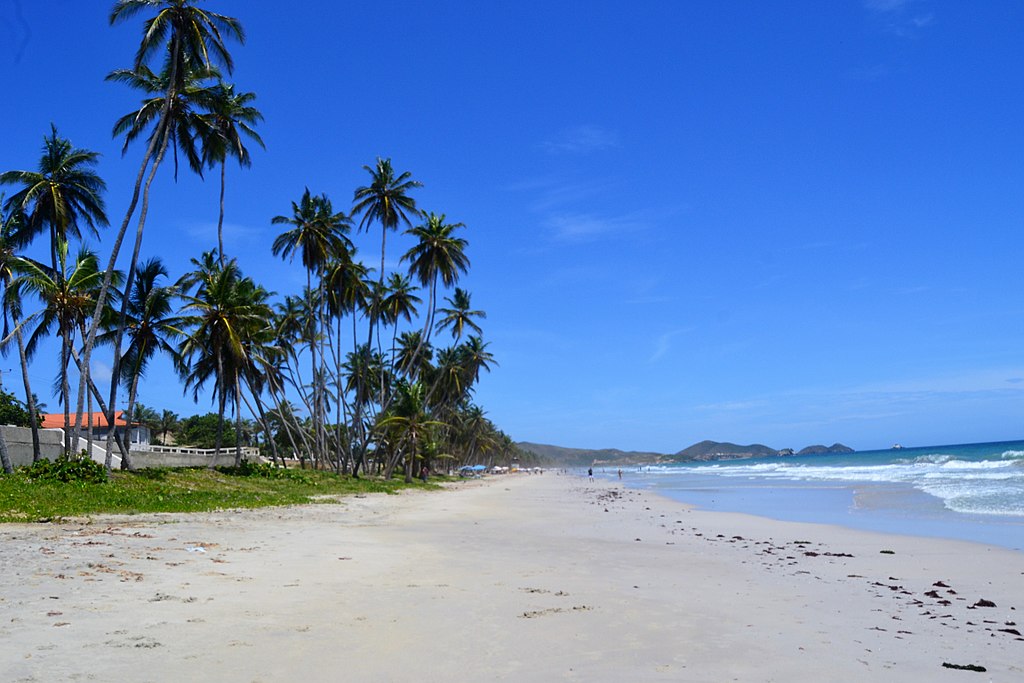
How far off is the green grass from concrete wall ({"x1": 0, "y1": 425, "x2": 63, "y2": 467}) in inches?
199

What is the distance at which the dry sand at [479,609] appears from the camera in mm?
5602

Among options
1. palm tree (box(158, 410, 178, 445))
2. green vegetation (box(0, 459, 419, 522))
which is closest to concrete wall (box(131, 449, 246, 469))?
green vegetation (box(0, 459, 419, 522))

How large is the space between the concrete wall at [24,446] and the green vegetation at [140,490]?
5.12 metres

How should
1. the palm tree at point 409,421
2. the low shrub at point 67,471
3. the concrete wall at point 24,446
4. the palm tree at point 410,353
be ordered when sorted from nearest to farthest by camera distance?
1. the low shrub at point 67,471
2. the concrete wall at point 24,446
3. the palm tree at point 409,421
4. the palm tree at point 410,353

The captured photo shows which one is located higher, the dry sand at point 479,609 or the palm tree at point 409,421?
the palm tree at point 409,421

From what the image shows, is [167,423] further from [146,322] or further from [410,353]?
[146,322]

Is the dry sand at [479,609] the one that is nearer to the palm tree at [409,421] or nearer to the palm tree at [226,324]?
the palm tree at [226,324]

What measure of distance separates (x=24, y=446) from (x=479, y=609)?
2769 centimetres

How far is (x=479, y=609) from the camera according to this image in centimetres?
773

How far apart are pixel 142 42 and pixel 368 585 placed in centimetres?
2273

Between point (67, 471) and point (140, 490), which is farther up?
point (67, 471)

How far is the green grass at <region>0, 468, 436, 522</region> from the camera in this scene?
49.8 feet

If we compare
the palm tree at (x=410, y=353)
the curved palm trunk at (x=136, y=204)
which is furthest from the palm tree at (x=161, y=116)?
the palm tree at (x=410, y=353)

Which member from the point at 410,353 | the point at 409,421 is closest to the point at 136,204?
the point at 409,421
